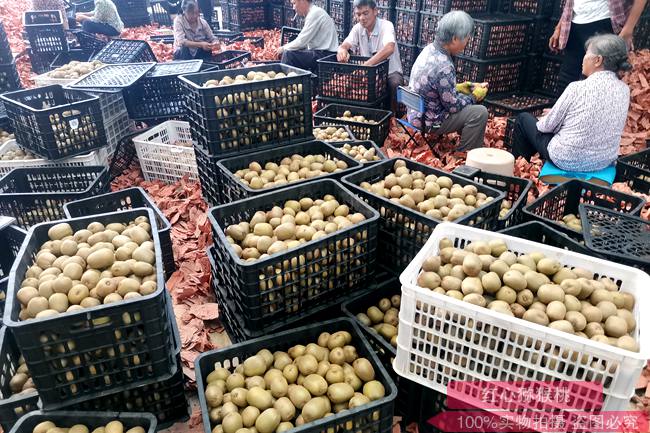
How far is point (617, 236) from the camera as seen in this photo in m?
2.95

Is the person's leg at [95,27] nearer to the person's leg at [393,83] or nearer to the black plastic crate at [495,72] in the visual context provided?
the person's leg at [393,83]

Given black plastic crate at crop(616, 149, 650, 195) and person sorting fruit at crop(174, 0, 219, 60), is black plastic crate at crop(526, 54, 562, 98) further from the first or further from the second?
person sorting fruit at crop(174, 0, 219, 60)

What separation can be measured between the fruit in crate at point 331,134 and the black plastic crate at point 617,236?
236 cm

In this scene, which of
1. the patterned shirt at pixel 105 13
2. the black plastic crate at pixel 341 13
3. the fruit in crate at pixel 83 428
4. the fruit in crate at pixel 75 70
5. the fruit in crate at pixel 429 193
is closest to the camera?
the fruit in crate at pixel 83 428

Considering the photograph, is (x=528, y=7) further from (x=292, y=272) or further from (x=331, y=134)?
(x=292, y=272)

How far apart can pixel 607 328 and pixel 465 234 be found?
2.43ft

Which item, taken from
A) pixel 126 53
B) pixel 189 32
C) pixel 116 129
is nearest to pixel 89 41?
pixel 189 32

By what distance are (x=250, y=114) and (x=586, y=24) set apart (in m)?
4.18

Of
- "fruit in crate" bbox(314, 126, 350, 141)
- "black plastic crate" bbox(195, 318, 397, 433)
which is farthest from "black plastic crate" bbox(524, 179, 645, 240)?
"fruit in crate" bbox(314, 126, 350, 141)

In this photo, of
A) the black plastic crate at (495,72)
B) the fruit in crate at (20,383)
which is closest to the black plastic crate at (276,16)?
the black plastic crate at (495,72)

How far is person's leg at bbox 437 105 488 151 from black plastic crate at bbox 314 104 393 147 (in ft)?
2.23

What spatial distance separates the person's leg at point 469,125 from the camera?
5.31 meters

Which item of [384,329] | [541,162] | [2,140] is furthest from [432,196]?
[2,140]

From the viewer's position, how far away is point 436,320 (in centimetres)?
208
